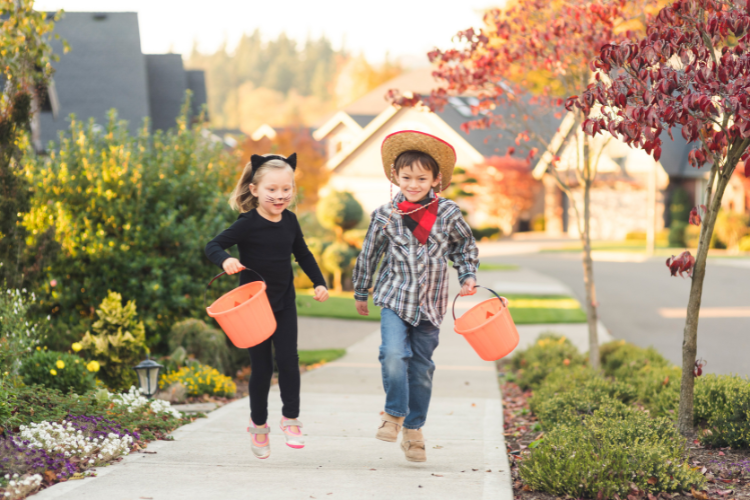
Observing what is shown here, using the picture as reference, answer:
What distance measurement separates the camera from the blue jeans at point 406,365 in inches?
157

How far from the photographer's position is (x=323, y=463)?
4070 mm

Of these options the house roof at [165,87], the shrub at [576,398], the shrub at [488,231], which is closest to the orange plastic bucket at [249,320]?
the shrub at [576,398]

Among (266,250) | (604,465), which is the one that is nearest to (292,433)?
(266,250)

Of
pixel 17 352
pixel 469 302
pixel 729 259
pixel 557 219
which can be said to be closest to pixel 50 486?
pixel 17 352

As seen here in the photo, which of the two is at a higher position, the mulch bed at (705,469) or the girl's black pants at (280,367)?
the girl's black pants at (280,367)

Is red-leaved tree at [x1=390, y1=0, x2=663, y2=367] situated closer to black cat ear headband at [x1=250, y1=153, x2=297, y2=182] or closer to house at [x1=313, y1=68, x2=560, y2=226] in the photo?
black cat ear headband at [x1=250, y1=153, x2=297, y2=182]

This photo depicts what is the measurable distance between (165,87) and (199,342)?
1500 cm

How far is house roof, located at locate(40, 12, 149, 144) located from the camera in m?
18.4

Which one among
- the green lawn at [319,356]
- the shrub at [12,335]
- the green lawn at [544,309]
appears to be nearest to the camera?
the shrub at [12,335]

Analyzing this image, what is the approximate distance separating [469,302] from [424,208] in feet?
32.9

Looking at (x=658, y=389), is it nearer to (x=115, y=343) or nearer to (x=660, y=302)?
(x=115, y=343)

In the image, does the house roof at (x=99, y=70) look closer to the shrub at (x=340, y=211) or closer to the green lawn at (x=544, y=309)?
the shrub at (x=340, y=211)

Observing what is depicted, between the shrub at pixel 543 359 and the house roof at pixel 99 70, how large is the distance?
1282 cm

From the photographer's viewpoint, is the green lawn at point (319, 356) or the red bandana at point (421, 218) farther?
the green lawn at point (319, 356)
